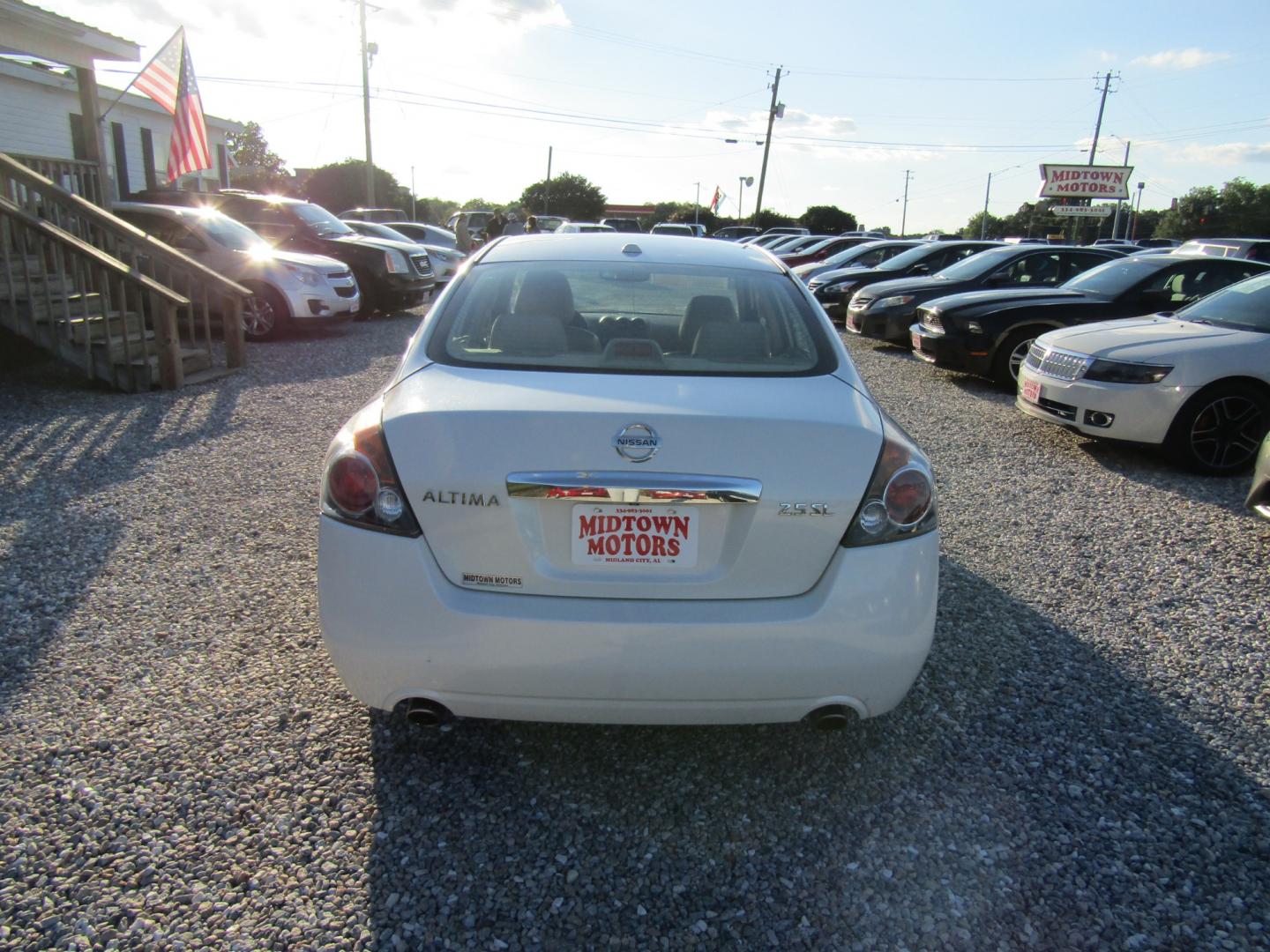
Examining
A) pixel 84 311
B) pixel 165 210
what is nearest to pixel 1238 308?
pixel 84 311

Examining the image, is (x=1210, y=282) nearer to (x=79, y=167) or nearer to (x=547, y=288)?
(x=547, y=288)

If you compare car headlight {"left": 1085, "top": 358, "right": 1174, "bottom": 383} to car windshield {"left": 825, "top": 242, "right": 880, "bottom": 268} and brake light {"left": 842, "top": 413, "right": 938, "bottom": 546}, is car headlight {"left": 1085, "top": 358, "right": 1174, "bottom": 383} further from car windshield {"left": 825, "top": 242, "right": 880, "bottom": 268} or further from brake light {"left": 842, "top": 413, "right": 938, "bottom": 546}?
car windshield {"left": 825, "top": 242, "right": 880, "bottom": 268}

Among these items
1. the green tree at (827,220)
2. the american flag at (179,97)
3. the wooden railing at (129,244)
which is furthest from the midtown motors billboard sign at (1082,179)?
the wooden railing at (129,244)

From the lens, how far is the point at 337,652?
253cm

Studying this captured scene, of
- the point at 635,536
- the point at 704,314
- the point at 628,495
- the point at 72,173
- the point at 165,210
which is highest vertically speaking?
the point at 72,173

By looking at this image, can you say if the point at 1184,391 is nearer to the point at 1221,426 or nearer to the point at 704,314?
the point at 1221,426

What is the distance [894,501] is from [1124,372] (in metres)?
4.90

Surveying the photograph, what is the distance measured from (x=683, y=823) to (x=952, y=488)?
13.1 feet

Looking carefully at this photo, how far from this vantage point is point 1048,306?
9250mm

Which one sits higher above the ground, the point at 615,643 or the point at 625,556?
the point at 625,556

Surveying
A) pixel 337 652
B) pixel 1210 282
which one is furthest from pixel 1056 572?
pixel 1210 282

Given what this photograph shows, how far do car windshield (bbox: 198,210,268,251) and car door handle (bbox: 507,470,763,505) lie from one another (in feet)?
35.9

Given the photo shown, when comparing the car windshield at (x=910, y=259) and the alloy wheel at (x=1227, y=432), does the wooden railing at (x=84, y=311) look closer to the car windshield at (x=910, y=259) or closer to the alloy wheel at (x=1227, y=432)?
the alloy wheel at (x=1227, y=432)

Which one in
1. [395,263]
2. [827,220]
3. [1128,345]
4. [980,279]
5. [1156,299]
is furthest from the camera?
[827,220]
